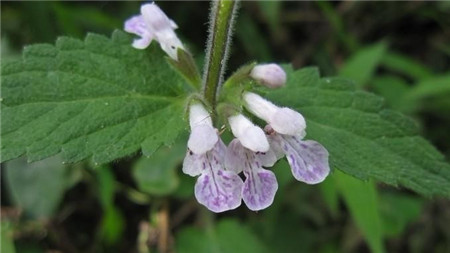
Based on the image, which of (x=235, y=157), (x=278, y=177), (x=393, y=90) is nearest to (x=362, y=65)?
(x=393, y=90)

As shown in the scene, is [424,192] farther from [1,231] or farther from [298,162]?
[1,231]

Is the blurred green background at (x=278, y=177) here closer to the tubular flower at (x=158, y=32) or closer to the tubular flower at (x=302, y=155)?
the tubular flower at (x=158, y=32)

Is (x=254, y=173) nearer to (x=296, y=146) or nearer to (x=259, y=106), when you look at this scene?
(x=296, y=146)

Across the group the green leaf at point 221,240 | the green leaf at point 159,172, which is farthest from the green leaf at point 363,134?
the green leaf at point 221,240

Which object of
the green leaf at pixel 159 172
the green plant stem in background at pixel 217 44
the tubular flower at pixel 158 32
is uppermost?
the tubular flower at pixel 158 32

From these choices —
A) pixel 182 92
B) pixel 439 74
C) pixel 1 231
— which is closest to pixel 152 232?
pixel 1 231

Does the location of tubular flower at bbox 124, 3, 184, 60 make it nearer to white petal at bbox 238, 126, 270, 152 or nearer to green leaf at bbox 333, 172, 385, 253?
white petal at bbox 238, 126, 270, 152
